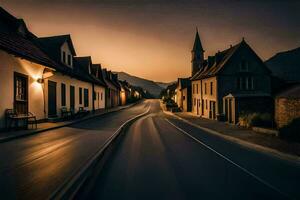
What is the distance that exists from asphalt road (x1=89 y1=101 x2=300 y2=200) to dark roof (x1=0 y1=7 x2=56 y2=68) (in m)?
8.85

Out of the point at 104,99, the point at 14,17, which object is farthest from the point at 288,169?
the point at 104,99

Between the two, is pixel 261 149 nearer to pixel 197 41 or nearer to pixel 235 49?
pixel 235 49

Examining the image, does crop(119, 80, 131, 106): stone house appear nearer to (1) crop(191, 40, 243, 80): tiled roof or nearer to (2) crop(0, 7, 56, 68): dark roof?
(1) crop(191, 40, 243, 80): tiled roof

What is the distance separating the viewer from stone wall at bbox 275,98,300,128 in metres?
15.1

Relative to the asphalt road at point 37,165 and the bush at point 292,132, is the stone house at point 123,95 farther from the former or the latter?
the asphalt road at point 37,165

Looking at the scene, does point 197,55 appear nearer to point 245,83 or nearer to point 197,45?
point 197,45

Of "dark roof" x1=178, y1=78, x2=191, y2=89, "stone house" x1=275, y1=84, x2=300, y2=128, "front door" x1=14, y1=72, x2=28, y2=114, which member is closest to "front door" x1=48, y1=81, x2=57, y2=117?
Answer: "front door" x1=14, y1=72, x2=28, y2=114

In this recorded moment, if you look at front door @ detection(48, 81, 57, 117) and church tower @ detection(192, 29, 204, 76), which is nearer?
front door @ detection(48, 81, 57, 117)

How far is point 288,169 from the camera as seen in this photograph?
25.2 ft

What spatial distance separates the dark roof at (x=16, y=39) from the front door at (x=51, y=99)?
2.61m

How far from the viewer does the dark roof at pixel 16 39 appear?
44.5 ft

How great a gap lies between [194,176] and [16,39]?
48.3ft

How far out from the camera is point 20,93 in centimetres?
1521

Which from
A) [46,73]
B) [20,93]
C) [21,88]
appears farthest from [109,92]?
[20,93]
